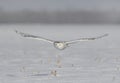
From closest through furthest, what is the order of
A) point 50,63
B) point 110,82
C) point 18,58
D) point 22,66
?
point 110,82 < point 22,66 < point 50,63 < point 18,58

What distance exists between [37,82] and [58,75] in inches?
53.5

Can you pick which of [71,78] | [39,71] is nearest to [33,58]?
[39,71]

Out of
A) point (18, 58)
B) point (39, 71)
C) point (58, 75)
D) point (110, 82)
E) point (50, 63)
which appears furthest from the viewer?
point (18, 58)

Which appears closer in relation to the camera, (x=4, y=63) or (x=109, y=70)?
(x=109, y=70)

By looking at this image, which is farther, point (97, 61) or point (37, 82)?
point (97, 61)

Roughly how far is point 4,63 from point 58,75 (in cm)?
338

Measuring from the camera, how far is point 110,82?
13.7 meters

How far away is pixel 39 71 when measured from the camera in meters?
16.0

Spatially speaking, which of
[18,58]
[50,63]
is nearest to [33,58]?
[18,58]

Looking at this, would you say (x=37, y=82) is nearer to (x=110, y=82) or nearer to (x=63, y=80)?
(x=63, y=80)

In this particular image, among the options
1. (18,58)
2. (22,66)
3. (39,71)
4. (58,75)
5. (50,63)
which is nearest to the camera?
(58,75)

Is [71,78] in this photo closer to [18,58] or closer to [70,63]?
[70,63]

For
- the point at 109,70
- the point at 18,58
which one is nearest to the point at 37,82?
the point at 109,70

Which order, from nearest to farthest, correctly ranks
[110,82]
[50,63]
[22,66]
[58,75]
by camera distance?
[110,82]
[58,75]
[22,66]
[50,63]
